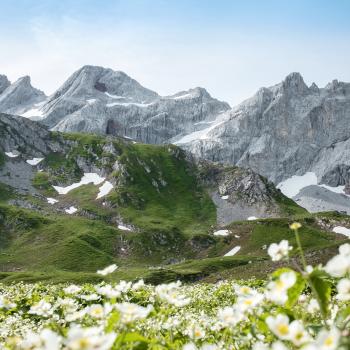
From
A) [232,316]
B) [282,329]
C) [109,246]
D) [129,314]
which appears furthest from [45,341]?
[109,246]

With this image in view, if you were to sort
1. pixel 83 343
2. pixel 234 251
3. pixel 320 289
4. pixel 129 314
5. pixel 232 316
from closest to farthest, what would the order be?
pixel 83 343 → pixel 129 314 → pixel 320 289 → pixel 232 316 → pixel 234 251

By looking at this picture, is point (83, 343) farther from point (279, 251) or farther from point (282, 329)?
point (279, 251)

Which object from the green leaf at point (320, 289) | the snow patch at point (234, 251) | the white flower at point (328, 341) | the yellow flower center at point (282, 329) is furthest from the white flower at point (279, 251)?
the snow patch at point (234, 251)

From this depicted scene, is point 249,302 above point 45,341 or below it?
below

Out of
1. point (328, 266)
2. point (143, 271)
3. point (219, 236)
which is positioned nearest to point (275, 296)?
point (328, 266)

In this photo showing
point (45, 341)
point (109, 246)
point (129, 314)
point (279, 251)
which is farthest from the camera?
point (109, 246)

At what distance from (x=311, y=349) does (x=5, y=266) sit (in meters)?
167

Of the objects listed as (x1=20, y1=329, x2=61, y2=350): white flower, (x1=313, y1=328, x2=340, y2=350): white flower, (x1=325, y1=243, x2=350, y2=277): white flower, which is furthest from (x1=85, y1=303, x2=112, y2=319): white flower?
(x1=313, y1=328, x2=340, y2=350): white flower

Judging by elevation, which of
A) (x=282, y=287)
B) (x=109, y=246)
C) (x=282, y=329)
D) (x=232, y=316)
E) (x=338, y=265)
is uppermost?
(x=338, y=265)

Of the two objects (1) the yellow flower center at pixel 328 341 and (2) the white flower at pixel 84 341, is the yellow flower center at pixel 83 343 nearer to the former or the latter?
(2) the white flower at pixel 84 341

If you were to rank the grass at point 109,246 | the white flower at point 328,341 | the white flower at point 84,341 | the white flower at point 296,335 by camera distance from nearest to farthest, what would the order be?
the white flower at point 328,341
the white flower at point 84,341
the white flower at point 296,335
the grass at point 109,246

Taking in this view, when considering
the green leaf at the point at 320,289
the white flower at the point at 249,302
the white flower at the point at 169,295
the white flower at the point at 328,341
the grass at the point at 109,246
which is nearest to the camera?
the white flower at the point at 328,341

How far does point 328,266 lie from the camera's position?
3529 mm

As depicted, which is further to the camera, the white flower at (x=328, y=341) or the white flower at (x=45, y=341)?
the white flower at (x=45, y=341)
